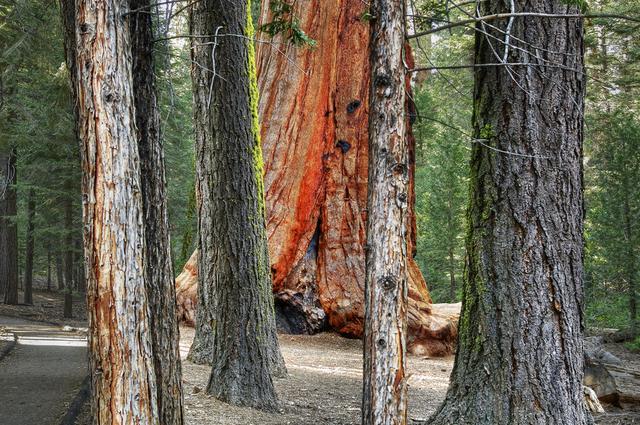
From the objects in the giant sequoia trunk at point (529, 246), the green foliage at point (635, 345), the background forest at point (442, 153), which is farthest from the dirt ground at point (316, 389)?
the background forest at point (442, 153)

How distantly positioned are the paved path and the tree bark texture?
15.3 ft

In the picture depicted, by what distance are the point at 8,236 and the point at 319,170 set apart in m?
15.3

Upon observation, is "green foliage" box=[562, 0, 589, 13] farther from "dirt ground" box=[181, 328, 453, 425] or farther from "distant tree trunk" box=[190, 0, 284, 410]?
"dirt ground" box=[181, 328, 453, 425]

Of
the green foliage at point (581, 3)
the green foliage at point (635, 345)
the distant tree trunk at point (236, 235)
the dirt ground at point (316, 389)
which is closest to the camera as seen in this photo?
the green foliage at point (581, 3)

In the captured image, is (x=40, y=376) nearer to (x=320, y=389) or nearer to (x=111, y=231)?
(x=320, y=389)

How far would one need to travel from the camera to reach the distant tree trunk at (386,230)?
4.30 m

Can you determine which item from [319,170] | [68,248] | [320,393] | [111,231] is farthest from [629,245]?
[68,248]

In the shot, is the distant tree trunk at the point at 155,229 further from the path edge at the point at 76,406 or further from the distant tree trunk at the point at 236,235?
the distant tree trunk at the point at 236,235

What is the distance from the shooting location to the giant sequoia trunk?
4.93 metres

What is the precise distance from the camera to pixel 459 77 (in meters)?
25.0

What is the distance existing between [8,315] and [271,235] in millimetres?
10844

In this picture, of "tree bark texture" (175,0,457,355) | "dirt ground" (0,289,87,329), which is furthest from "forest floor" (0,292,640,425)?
"dirt ground" (0,289,87,329)

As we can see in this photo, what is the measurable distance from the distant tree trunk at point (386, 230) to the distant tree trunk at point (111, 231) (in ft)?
4.98

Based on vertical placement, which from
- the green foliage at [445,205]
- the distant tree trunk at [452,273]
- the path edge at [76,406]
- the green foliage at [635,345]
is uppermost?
the green foliage at [445,205]
